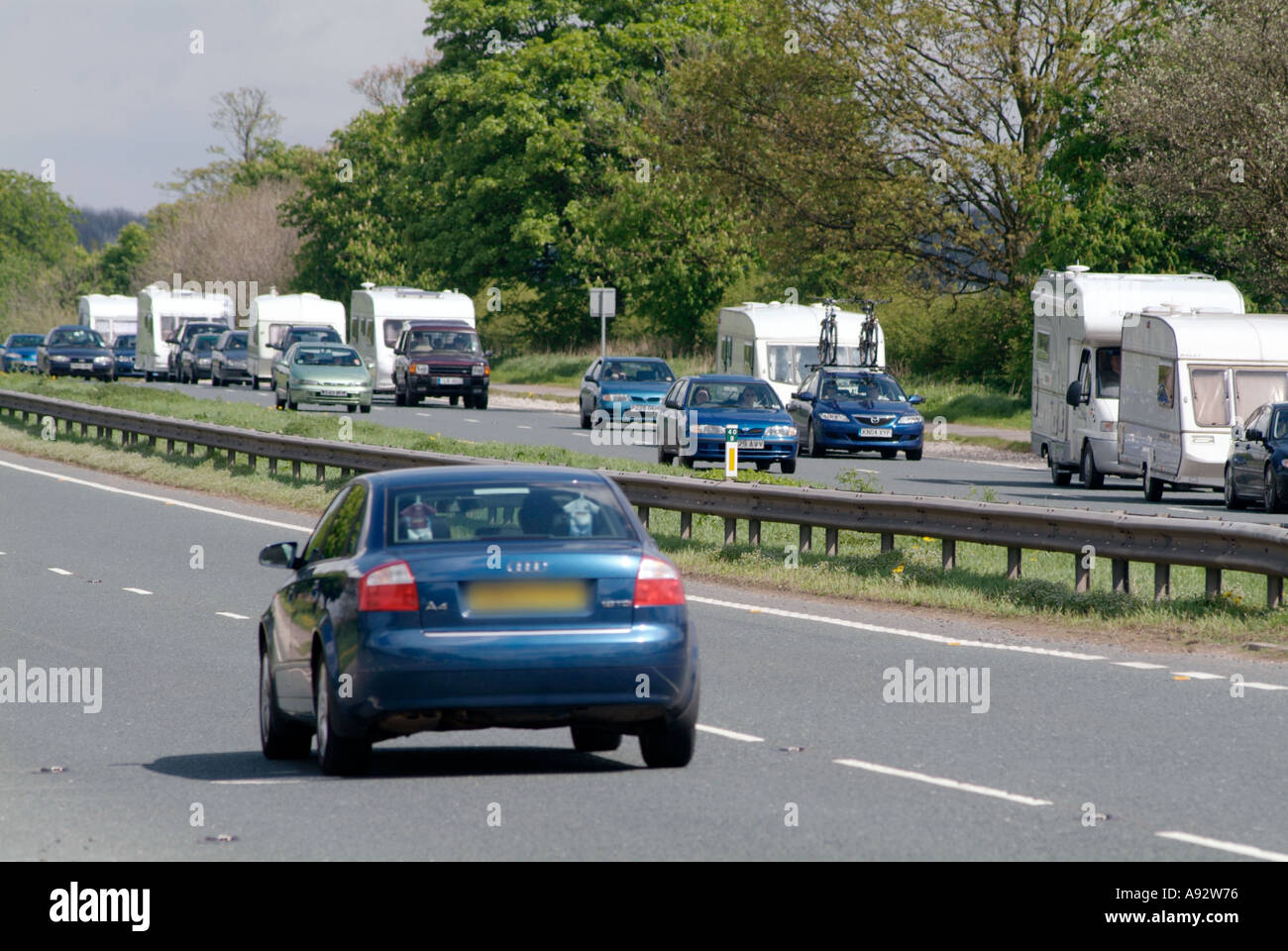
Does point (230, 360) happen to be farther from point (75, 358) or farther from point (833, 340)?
point (833, 340)

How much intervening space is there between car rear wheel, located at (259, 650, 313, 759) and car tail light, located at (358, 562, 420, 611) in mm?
1188

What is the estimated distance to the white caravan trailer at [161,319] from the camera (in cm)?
6769

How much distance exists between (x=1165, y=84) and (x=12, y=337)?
48.0 m

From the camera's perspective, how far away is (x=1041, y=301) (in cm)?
3198

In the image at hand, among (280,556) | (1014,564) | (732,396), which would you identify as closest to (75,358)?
(732,396)

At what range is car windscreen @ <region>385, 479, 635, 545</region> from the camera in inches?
348

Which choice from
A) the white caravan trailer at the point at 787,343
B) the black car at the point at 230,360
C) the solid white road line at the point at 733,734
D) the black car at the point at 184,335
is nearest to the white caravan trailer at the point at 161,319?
the black car at the point at 184,335

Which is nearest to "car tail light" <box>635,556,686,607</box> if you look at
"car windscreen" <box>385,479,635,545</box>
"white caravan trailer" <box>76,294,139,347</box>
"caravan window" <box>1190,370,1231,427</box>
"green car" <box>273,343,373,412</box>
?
"car windscreen" <box>385,479,635,545</box>

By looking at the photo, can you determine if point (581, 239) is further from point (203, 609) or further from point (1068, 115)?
point (203, 609)

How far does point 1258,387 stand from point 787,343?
16.0 meters

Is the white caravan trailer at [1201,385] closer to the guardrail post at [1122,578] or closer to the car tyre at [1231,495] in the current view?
the car tyre at [1231,495]

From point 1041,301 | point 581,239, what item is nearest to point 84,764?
point 1041,301

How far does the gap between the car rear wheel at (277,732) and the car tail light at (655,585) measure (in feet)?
6.04

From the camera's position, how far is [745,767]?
9.19 meters
